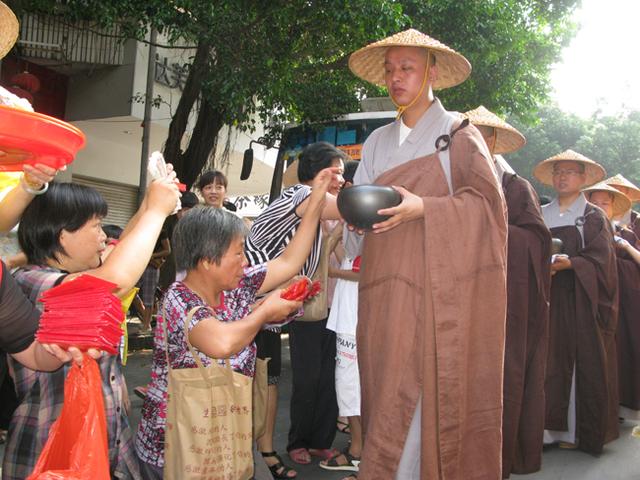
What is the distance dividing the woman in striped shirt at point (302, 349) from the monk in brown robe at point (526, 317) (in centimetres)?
101

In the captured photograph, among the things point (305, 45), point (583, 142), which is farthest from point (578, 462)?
point (583, 142)

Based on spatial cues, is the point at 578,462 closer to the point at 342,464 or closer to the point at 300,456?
the point at 342,464

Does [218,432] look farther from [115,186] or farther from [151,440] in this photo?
[115,186]

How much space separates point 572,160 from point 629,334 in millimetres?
1611

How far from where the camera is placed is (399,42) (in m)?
2.56


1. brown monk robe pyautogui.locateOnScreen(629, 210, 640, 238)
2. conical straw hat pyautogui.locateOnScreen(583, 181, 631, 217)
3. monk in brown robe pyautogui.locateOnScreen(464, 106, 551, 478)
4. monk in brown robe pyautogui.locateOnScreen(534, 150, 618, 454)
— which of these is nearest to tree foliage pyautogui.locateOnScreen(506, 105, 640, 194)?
brown monk robe pyautogui.locateOnScreen(629, 210, 640, 238)

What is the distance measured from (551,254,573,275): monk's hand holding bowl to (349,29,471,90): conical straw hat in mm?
1842

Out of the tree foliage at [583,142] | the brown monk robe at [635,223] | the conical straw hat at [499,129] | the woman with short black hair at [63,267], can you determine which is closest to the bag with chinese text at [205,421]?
the woman with short black hair at [63,267]

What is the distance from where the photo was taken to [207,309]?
210cm

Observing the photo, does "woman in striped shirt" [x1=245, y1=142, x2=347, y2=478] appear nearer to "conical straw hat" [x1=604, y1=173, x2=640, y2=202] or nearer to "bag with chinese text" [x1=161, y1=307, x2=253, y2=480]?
"bag with chinese text" [x1=161, y1=307, x2=253, y2=480]

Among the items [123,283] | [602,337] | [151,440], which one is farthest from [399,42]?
[602,337]

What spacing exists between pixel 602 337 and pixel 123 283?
3.84 meters

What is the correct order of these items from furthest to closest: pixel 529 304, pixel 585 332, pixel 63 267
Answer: pixel 585 332, pixel 529 304, pixel 63 267

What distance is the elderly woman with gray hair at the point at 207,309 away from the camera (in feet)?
6.48
